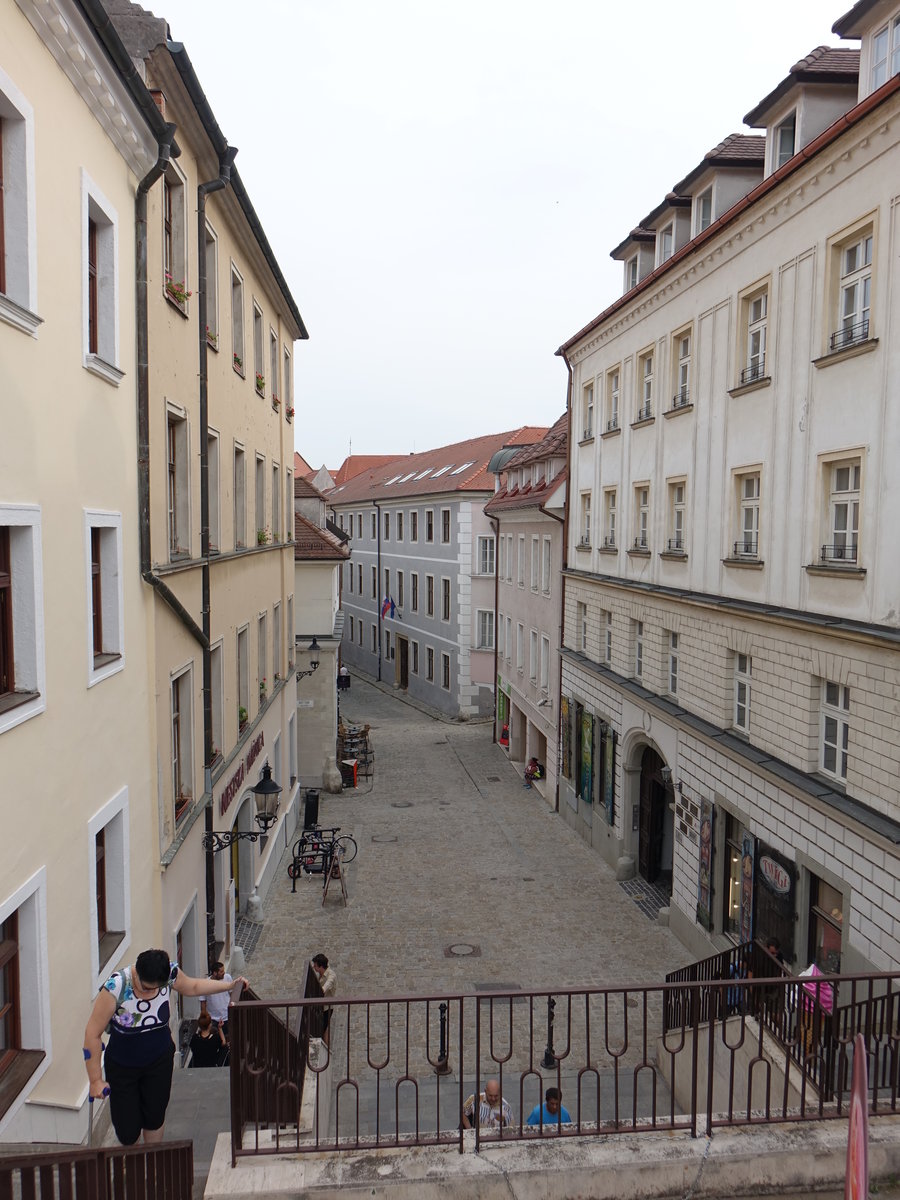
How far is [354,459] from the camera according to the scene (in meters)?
85.4

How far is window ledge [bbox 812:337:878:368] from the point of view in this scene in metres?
10.7

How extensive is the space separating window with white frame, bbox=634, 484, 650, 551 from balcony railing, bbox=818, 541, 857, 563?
276 inches

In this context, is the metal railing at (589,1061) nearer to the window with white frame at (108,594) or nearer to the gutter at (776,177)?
the window with white frame at (108,594)

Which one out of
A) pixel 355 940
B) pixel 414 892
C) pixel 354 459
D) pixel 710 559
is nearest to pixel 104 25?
pixel 710 559

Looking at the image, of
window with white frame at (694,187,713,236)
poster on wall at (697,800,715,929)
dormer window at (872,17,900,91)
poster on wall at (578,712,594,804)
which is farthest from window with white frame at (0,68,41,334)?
poster on wall at (578,712,594,804)

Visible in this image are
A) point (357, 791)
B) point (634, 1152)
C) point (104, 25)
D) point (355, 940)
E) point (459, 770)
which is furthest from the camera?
point (459, 770)

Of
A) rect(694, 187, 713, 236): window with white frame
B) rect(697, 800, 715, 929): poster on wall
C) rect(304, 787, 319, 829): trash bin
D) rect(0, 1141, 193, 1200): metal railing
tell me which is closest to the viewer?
rect(0, 1141, 193, 1200): metal railing

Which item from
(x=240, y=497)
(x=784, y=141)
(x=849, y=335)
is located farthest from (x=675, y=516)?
(x=240, y=497)

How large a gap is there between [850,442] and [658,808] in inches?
416

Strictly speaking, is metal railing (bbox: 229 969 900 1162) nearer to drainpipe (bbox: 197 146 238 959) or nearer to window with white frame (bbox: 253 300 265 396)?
drainpipe (bbox: 197 146 238 959)

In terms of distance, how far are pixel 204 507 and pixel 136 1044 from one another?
7763 millimetres

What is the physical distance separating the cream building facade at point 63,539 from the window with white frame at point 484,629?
102 feet

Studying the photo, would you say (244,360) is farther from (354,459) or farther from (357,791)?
(354,459)

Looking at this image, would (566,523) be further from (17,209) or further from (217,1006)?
(17,209)
